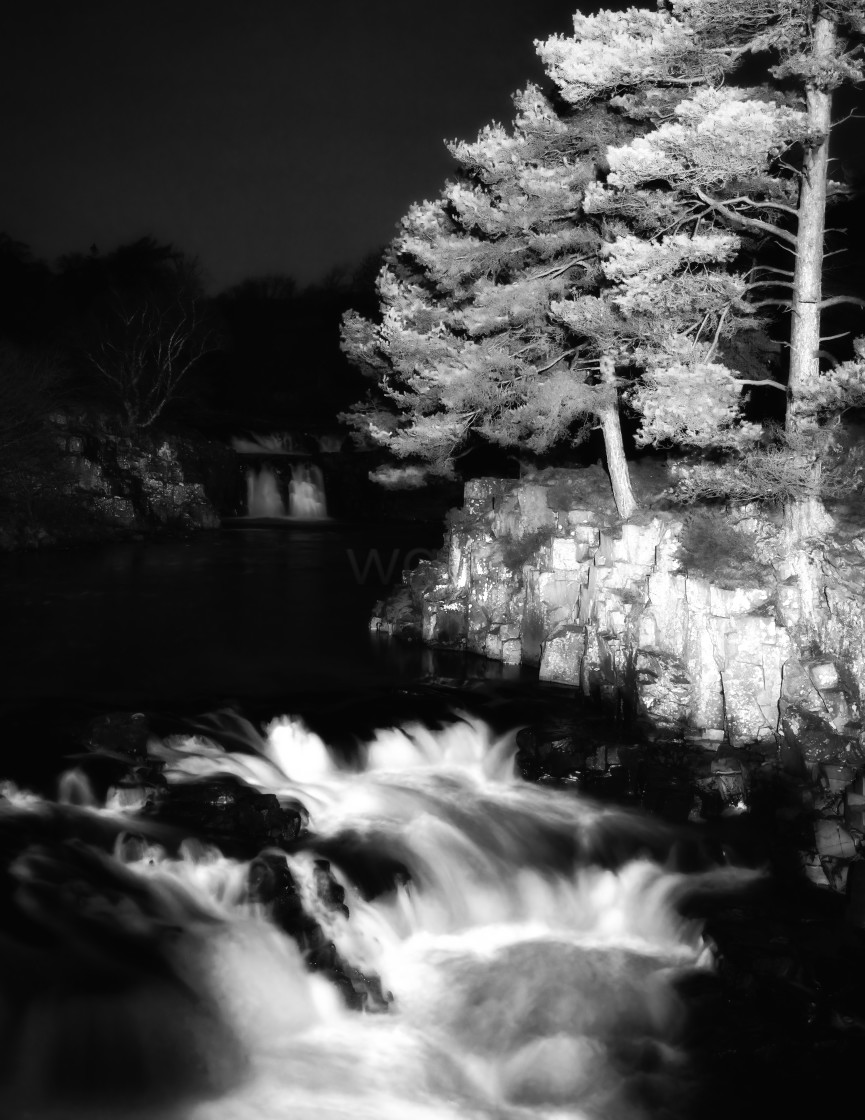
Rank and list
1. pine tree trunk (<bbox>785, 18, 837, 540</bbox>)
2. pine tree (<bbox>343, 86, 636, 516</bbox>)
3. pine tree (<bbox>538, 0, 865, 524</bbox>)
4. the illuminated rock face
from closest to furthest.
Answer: pine tree (<bbox>538, 0, 865, 524</bbox>) < pine tree trunk (<bbox>785, 18, 837, 540</bbox>) < the illuminated rock face < pine tree (<bbox>343, 86, 636, 516</bbox>)

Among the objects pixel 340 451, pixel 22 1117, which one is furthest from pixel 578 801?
pixel 340 451

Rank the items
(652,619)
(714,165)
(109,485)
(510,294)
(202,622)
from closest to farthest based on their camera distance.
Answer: (714,165)
(652,619)
(510,294)
(202,622)
(109,485)

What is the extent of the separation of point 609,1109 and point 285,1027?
2.86 metres

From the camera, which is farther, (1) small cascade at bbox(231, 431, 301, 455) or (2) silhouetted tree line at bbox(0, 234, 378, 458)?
(1) small cascade at bbox(231, 431, 301, 455)

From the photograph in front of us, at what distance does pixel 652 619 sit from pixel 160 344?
31066mm

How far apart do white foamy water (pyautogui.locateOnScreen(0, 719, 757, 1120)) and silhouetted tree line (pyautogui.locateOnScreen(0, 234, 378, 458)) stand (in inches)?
929

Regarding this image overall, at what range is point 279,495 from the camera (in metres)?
39.8

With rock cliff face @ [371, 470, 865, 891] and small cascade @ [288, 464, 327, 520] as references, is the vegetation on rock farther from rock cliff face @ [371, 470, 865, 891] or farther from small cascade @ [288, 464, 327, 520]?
small cascade @ [288, 464, 327, 520]

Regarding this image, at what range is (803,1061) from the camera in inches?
320

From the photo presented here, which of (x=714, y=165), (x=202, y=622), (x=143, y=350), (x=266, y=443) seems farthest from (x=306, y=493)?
(x=714, y=165)

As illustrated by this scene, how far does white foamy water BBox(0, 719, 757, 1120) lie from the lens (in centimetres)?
770

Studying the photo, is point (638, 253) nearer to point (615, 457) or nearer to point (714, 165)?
point (714, 165)

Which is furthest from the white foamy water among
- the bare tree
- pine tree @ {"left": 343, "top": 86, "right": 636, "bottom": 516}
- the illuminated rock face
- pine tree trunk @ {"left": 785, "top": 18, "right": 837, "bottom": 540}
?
the bare tree

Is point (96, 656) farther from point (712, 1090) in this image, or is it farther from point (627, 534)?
point (712, 1090)
